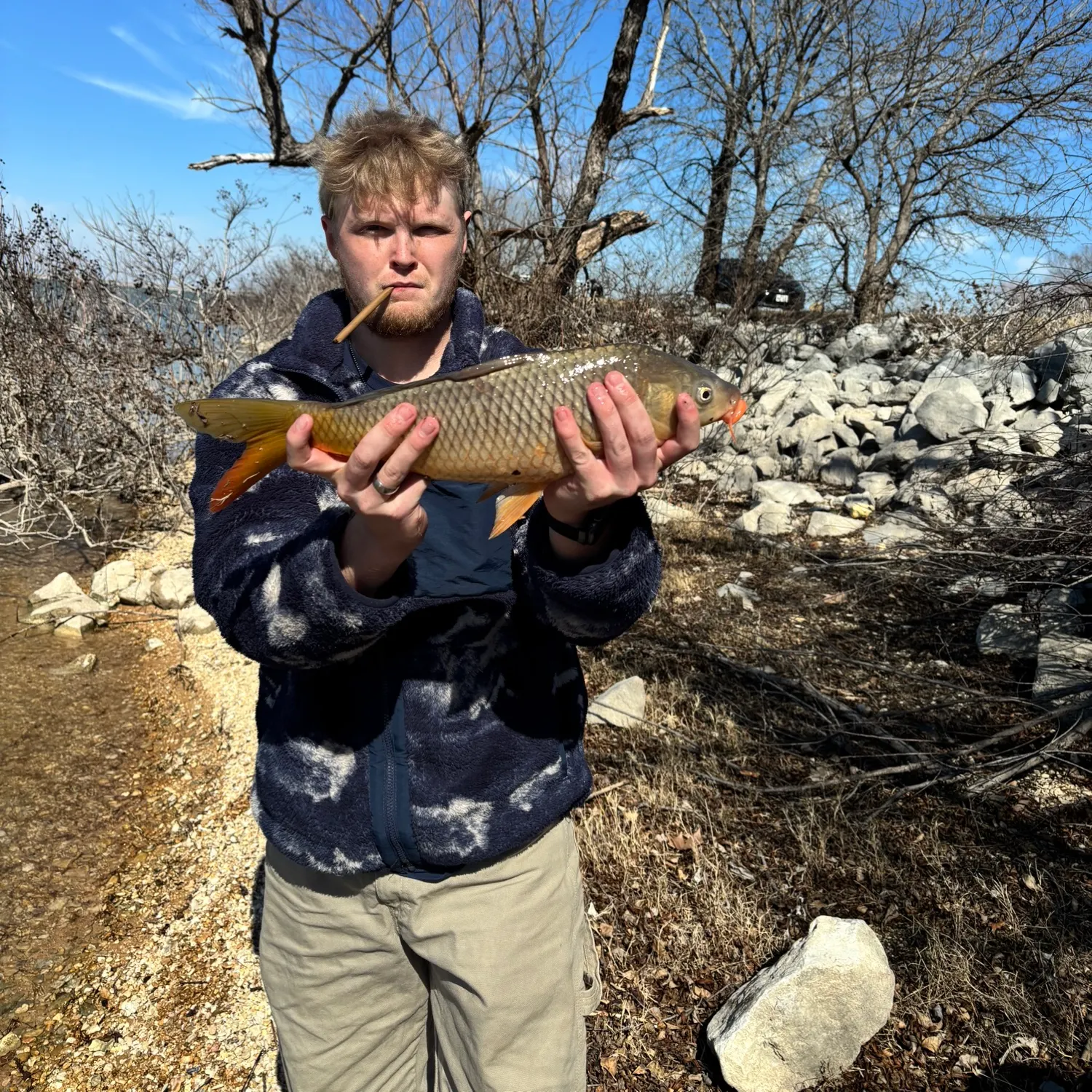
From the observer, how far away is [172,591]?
294 inches

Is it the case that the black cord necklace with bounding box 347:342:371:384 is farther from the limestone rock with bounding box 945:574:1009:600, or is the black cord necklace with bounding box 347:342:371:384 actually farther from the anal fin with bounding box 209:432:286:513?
the limestone rock with bounding box 945:574:1009:600

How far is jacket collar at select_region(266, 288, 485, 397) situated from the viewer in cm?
198

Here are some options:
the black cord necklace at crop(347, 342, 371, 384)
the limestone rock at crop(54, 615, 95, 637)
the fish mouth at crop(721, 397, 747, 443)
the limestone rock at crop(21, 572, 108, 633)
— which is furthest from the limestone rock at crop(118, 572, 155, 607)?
the fish mouth at crop(721, 397, 747, 443)

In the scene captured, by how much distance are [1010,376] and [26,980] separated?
11162 millimetres

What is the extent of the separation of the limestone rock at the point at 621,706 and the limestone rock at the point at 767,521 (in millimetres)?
4027

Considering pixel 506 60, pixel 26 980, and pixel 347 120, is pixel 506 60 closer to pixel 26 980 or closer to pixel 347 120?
pixel 347 120

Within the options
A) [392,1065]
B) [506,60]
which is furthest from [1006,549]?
[506,60]

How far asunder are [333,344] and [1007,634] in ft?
17.1

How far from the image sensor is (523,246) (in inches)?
399

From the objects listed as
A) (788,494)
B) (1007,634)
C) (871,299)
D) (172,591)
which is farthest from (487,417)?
(871,299)

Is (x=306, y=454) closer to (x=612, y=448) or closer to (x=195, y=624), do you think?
(x=612, y=448)

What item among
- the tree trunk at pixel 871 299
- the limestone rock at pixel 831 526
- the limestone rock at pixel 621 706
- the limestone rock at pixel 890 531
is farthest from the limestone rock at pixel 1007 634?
the tree trunk at pixel 871 299

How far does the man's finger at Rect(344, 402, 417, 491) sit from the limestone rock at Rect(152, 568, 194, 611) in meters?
Answer: 6.52

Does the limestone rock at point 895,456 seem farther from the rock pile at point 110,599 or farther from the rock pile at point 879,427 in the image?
the rock pile at point 110,599
